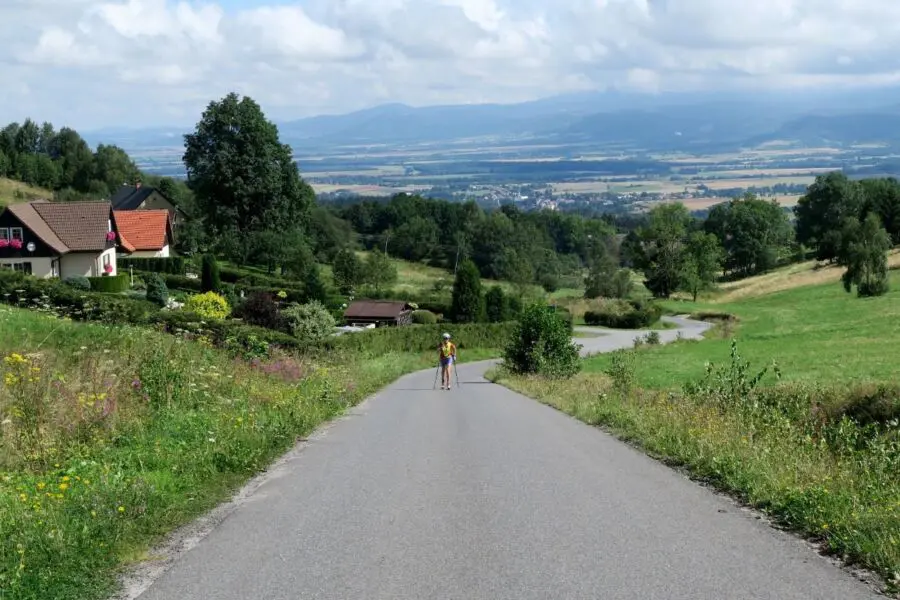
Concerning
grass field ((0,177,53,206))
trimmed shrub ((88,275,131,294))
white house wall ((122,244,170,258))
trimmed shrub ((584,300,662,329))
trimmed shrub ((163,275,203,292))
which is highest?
grass field ((0,177,53,206))

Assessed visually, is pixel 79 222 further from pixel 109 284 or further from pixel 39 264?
pixel 109 284

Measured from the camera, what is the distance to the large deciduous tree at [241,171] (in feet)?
251

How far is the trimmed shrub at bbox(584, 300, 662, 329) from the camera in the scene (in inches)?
2896


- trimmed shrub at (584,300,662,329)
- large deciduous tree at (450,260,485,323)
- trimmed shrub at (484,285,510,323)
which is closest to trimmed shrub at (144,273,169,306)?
large deciduous tree at (450,260,485,323)

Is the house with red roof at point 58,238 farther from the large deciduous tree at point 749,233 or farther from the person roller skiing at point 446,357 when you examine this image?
the large deciduous tree at point 749,233

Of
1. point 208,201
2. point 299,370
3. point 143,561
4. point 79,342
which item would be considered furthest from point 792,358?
point 208,201

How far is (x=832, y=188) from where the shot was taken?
354 feet

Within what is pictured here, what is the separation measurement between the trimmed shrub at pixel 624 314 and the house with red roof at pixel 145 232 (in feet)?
114

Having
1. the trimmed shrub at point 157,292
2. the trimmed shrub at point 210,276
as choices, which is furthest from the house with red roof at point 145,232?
the trimmed shrub at point 157,292

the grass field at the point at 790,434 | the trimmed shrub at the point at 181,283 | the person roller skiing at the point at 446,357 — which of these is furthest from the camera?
the trimmed shrub at the point at 181,283

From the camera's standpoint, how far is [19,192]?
100 metres

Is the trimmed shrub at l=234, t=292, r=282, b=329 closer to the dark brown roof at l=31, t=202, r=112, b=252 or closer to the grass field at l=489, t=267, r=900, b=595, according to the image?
the grass field at l=489, t=267, r=900, b=595

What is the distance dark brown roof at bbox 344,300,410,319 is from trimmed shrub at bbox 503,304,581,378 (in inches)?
1180

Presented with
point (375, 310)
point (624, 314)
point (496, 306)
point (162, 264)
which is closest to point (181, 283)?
point (162, 264)
